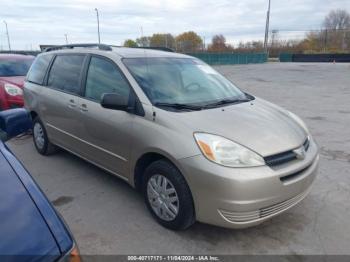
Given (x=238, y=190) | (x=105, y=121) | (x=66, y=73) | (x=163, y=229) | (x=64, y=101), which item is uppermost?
(x=66, y=73)

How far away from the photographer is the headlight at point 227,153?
254 centimetres

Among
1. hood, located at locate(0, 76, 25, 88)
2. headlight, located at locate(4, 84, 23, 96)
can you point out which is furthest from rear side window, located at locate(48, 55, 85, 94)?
hood, located at locate(0, 76, 25, 88)

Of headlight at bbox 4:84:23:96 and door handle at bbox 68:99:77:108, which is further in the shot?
headlight at bbox 4:84:23:96

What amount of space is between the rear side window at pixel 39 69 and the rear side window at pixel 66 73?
0.85ft

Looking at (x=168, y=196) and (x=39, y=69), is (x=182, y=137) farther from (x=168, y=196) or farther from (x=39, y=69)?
(x=39, y=69)

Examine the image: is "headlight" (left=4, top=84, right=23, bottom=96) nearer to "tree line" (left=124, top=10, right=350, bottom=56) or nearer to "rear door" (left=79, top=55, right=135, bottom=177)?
"rear door" (left=79, top=55, right=135, bottom=177)

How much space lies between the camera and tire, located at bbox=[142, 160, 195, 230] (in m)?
2.72

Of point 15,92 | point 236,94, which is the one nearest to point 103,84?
point 236,94

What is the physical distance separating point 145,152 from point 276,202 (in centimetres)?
128

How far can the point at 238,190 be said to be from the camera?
8.05 ft

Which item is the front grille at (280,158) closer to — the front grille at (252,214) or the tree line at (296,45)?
the front grille at (252,214)

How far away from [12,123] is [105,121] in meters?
1.12

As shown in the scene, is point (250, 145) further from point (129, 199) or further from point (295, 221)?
point (129, 199)

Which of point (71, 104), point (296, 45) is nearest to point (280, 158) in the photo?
point (71, 104)
